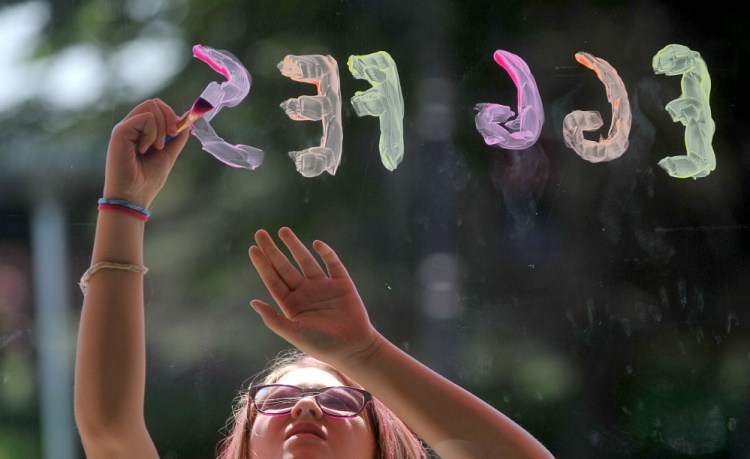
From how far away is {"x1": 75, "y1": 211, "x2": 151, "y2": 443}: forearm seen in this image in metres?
0.75

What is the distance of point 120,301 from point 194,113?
20 centimetres

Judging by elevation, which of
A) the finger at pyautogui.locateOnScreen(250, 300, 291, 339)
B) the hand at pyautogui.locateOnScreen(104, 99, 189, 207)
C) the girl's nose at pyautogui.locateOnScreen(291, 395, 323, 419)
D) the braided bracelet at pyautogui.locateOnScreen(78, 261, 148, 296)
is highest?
the hand at pyautogui.locateOnScreen(104, 99, 189, 207)

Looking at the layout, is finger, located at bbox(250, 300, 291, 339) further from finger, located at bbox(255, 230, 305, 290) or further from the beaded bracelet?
the beaded bracelet

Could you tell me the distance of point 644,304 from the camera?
0.90 m

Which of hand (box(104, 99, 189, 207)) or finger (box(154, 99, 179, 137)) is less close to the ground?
finger (box(154, 99, 179, 137))

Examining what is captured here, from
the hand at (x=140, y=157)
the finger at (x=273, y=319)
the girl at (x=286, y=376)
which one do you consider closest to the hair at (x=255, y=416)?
the girl at (x=286, y=376)

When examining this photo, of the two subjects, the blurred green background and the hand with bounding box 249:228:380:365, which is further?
the blurred green background

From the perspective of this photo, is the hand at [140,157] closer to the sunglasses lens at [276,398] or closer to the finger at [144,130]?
the finger at [144,130]

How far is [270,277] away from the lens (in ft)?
2.56

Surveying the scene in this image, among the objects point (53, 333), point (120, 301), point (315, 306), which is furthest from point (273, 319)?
point (53, 333)

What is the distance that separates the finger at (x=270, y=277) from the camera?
0.78 m

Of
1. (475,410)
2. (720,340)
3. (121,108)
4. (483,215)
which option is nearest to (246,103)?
(121,108)

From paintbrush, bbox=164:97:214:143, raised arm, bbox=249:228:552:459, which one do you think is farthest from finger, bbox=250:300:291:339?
paintbrush, bbox=164:97:214:143

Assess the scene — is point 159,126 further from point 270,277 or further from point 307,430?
point 307,430
